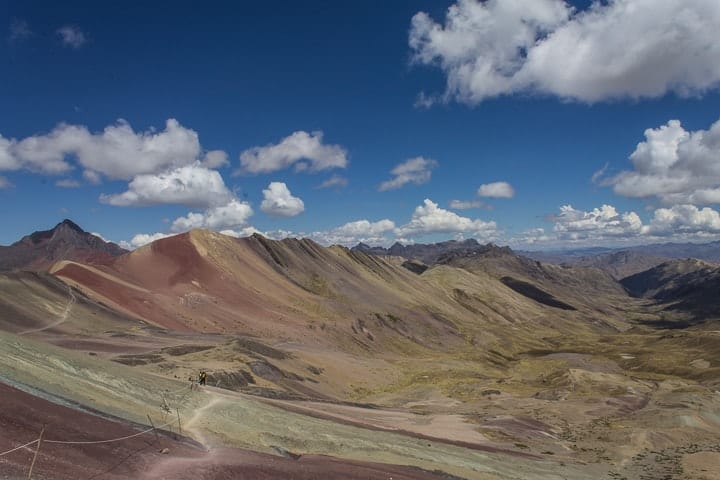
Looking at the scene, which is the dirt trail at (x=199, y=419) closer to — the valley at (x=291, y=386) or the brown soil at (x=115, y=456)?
the valley at (x=291, y=386)

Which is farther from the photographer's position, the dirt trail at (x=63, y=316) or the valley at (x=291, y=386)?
the dirt trail at (x=63, y=316)

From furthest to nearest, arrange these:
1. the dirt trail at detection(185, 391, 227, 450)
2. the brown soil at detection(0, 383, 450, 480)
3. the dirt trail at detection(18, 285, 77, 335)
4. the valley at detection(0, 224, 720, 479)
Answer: the dirt trail at detection(18, 285, 77, 335) → the dirt trail at detection(185, 391, 227, 450) → the valley at detection(0, 224, 720, 479) → the brown soil at detection(0, 383, 450, 480)

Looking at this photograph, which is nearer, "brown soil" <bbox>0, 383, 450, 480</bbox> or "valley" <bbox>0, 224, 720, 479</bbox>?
"brown soil" <bbox>0, 383, 450, 480</bbox>

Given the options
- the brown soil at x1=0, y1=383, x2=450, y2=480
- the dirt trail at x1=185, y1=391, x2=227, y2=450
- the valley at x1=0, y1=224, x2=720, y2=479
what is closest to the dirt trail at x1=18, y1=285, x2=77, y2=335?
the valley at x1=0, y1=224, x2=720, y2=479

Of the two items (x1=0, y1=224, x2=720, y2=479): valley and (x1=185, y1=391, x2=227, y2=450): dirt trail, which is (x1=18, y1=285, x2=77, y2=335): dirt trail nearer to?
(x1=0, y1=224, x2=720, y2=479): valley

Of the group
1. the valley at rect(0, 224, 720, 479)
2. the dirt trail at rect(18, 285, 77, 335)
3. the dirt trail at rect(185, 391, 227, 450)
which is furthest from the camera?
the dirt trail at rect(18, 285, 77, 335)

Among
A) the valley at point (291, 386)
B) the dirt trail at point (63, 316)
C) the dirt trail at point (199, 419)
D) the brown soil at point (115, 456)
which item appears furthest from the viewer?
the dirt trail at point (63, 316)

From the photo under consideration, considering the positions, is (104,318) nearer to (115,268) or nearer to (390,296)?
(115,268)

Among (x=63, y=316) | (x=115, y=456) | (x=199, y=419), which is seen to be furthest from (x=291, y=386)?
(x=115, y=456)

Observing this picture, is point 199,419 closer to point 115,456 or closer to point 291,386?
point 115,456

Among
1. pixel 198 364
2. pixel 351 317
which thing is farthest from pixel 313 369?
pixel 351 317

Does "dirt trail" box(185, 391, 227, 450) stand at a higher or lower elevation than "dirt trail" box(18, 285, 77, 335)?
lower

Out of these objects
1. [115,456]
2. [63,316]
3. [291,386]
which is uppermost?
[63,316]

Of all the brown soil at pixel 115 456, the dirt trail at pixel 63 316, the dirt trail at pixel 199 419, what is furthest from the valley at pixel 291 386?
the dirt trail at pixel 63 316
